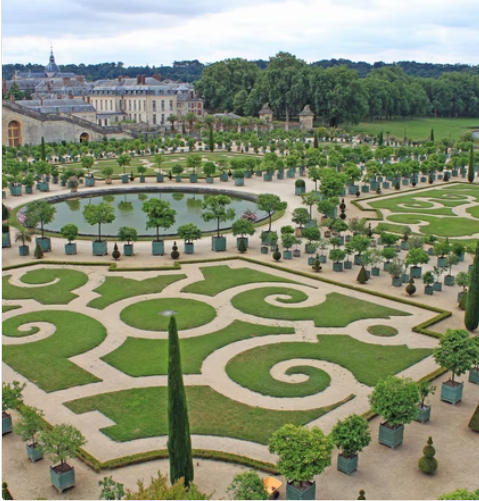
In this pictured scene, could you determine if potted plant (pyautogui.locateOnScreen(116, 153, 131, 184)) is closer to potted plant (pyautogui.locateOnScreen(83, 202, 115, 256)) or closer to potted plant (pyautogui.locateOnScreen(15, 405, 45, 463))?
potted plant (pyautogui.locateOnScreen(83, 202, 115, 256))

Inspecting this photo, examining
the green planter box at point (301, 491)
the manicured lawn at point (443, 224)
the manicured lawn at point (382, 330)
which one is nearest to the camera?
the green planter box at point (301, 491)

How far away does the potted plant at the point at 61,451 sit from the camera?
20.2m

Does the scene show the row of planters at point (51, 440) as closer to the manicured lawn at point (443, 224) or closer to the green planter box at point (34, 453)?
the green planter box at point (34, 453)

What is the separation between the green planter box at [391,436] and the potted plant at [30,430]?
11.4 meters

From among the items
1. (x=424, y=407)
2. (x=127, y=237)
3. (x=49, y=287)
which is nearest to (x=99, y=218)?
(x=127, y=237)

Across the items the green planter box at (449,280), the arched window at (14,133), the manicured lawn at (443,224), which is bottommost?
the green planter box at (449,280)

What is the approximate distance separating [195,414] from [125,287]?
15494 millimetres

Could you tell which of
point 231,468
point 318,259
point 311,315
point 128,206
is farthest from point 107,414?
point 128,206

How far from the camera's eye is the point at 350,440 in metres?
20.9

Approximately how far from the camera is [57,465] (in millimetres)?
21109

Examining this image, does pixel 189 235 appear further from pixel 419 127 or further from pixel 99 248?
pixel 419 127

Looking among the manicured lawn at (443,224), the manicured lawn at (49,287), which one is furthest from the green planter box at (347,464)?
the manicured lawn at (443,224)

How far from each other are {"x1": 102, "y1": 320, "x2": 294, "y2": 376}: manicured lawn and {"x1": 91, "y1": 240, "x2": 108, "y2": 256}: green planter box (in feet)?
51.0

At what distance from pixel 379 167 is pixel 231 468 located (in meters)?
55.7
